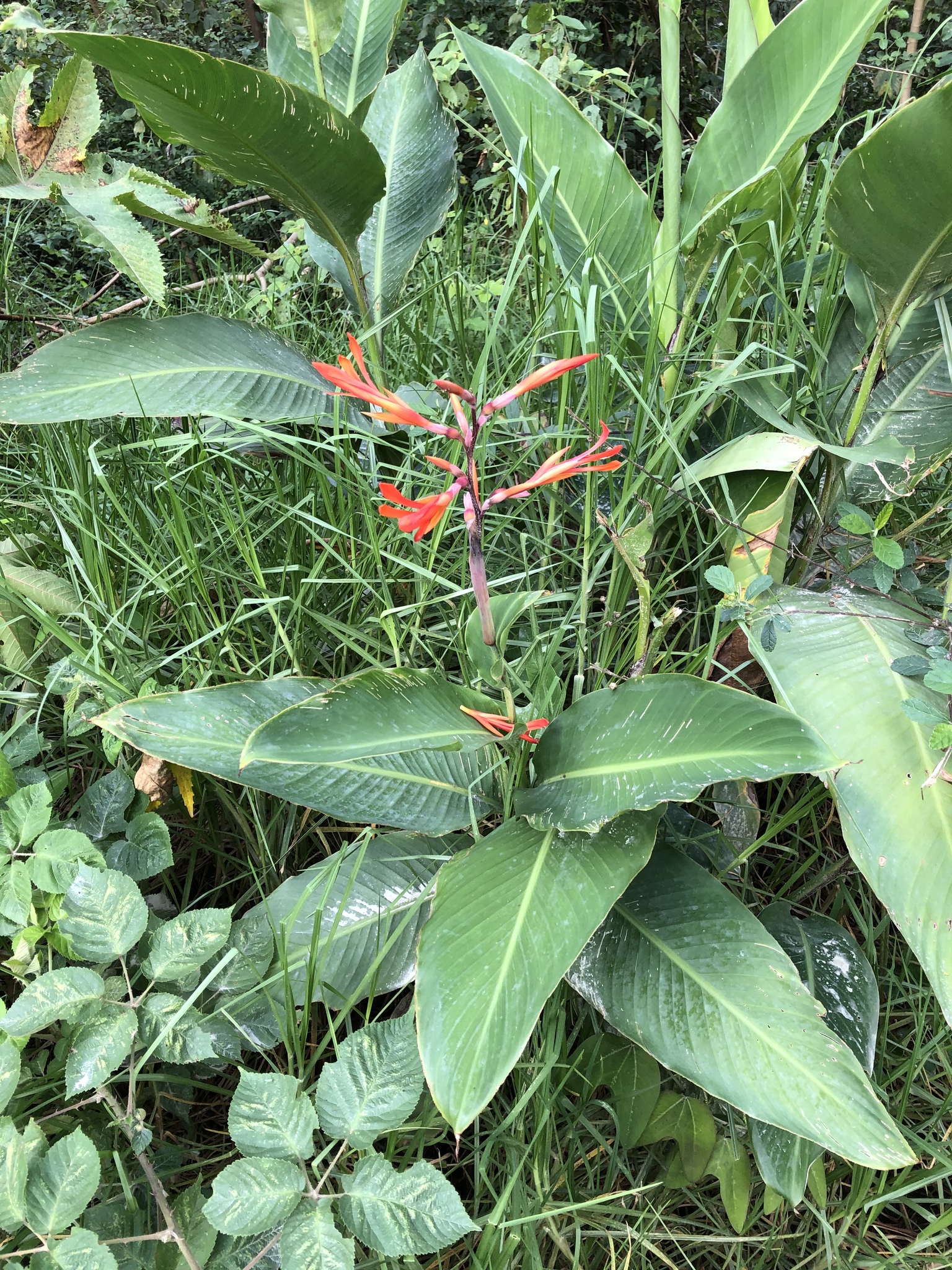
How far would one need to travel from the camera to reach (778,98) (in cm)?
114

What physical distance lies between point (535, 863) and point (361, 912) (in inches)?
8.7

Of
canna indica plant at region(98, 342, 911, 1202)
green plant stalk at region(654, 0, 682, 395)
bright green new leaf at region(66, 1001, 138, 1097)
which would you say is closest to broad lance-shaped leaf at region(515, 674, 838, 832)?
canna indica plant at region(98, 342, 911, 1202)

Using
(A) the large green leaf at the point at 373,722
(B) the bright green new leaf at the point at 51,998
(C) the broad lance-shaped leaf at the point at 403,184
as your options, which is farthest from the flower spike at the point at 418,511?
(C) the broad lance-shaped leaf at the point at 403,184

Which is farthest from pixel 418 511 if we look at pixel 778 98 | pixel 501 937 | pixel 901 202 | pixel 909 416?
pixel 778 98

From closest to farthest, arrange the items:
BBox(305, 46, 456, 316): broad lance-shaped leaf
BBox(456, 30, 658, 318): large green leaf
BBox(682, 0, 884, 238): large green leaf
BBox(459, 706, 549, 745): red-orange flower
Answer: BBox(459, 706, 549, 745): red-orange flower, BBox(682, 0, 884, 238): large green leaf, BBox(456, 30, 658, 318): large green leaf, BBox(305, 46, 456, 316): broad lance-shaped leaf

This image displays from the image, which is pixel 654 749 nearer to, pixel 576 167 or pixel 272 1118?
pixel 272 1118

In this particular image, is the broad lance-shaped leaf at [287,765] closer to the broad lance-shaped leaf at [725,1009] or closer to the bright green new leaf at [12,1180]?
the broad lance-shaped leaf at [725,1009]

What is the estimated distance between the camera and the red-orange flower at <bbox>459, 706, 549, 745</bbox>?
783 millimetres

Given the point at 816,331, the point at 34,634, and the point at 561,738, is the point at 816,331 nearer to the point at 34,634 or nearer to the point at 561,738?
the point at 561,738

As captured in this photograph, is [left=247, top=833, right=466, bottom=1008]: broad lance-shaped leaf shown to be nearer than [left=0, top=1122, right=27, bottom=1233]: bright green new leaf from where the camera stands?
No

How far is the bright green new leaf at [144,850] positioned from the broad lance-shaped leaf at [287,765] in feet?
0.31

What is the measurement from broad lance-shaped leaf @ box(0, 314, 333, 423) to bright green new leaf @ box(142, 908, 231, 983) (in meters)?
0.65

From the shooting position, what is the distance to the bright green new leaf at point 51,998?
70 cm

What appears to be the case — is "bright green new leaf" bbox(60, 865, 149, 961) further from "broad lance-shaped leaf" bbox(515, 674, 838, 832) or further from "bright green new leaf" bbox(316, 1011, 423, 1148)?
"broad lance-shaped leaf" bbox(515, 674, 838, 832)
